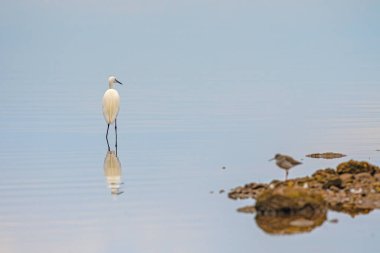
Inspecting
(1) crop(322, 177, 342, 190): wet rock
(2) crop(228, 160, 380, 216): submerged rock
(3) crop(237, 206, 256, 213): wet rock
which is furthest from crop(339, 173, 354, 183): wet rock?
(3) crop(237, 206, 256, 213): wet rock

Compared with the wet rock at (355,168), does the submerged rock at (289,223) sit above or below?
below

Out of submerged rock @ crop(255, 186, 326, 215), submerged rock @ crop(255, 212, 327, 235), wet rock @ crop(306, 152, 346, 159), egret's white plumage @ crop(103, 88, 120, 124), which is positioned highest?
egret's white plumage @ crop(103, 88, 120, 124)

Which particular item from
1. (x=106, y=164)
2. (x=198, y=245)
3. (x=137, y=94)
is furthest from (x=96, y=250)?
(x=137, y=94)

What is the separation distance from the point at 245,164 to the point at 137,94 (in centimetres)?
2780

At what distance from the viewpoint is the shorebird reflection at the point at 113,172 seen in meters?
20.7

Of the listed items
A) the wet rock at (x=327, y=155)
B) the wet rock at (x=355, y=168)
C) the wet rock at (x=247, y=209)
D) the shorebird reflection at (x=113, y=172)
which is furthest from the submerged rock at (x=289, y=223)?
the wet rock at (x=327, y=155)

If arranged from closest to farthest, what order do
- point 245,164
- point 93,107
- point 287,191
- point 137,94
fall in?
1. point 287,191
2. point 245,164
3. point 93,107
4. point 137,94

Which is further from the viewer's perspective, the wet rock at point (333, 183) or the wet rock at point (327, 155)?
the wet rock at point (327, 155)

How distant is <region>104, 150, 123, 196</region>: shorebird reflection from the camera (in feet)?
67.8

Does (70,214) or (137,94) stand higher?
(137,94)

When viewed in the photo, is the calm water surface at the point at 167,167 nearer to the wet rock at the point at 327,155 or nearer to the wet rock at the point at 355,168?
the wet rock at the point at 327,155

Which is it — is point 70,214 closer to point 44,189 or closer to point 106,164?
point 44,189

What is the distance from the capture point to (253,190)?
62.6ft

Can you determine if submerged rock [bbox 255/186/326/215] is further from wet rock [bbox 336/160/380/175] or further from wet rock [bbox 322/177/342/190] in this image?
wet rock [bbox 336/160/380/175]
